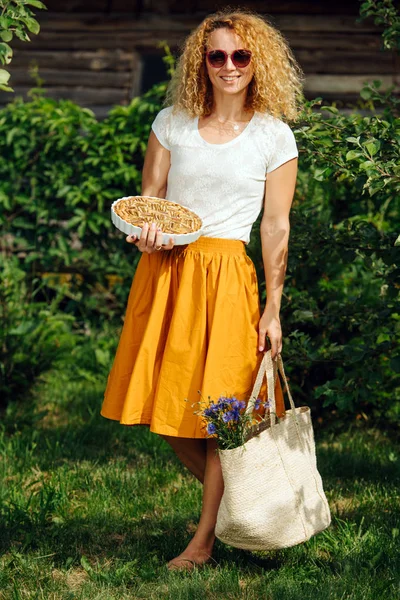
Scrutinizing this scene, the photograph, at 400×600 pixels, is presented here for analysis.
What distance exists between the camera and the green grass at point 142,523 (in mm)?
2900

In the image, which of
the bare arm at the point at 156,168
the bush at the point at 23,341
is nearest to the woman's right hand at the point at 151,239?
the bare arm at the point at 156,168

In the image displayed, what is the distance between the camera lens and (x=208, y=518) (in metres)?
3.06

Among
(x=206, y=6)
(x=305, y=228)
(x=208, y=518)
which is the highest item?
(x=206, y=6)

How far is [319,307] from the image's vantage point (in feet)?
15.1

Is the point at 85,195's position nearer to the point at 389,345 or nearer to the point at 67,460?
the point at 67,460

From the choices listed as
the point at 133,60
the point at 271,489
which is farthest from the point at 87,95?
the point at 271,489

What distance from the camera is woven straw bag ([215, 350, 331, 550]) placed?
274 cm

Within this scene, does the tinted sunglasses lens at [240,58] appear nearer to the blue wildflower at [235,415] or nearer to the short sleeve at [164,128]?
the short sleeve at [164,128]

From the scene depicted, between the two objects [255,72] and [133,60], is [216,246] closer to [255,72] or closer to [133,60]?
[255,72]

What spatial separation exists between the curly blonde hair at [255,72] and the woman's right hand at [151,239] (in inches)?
21.9

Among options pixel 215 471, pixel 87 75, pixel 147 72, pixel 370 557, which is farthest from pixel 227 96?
pixel 147 72

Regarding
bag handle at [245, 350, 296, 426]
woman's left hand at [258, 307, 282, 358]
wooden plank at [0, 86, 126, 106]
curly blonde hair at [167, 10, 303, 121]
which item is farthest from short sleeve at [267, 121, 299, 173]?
wooden plank at [0, 86, 126, 106]

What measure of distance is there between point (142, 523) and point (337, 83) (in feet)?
18.1

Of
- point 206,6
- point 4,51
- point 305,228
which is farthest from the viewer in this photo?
point 206,6
